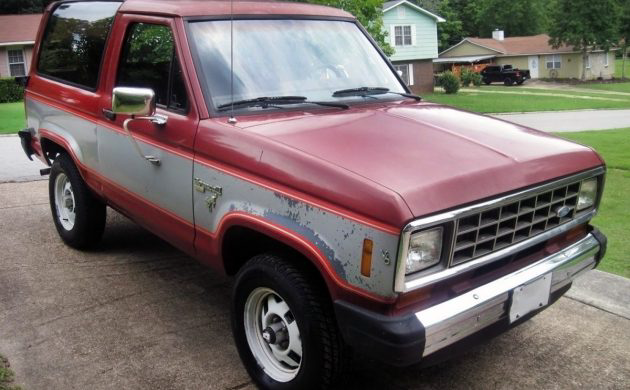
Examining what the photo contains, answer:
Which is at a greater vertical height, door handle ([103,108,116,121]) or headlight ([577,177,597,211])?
door handle ([103,108,116,121])

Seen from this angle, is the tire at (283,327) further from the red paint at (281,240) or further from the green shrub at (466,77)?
the green shrub at (466,77)

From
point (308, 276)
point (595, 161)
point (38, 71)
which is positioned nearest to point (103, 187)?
point (38, 71)

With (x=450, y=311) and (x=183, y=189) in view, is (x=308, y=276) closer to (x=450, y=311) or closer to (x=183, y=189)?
(x=450, y=311)

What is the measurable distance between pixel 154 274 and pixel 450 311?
301cm

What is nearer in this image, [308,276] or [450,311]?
[450,311]

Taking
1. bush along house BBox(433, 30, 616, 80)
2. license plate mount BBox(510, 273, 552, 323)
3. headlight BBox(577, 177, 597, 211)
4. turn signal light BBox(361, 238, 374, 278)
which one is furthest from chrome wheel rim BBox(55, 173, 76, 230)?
bush along house BBox(433, 30, 616, 80)

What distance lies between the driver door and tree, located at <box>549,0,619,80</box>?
53243 millimetres

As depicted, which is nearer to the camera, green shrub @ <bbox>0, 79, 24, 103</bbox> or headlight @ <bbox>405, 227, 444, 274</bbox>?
headlight @ <bbox>405, 227, 444, 274</bbox>

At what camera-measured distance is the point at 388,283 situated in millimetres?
2570

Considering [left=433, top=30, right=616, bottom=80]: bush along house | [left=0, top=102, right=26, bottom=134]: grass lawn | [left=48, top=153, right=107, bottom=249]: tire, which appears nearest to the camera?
[left=48, top=153, right=107, bottom=249]: tire

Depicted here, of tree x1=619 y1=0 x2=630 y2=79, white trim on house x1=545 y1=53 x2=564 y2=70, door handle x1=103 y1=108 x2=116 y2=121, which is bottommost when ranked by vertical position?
door handle x1=103 y1=108 x2=116 y2=121

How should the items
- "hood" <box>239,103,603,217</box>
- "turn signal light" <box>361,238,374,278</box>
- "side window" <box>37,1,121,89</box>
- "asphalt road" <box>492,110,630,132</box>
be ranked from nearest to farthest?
"turn signal light" <box>361,238,374,278</box> < "hood" <box>239,103,603,217</box> < "side window" <box>37,1,121,89</box> < "asphalt road" <box>492,110,630,132</box>

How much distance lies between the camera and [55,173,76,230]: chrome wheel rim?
17.8 ft

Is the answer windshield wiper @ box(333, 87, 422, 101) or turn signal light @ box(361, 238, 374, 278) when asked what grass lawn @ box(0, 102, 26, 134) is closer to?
windshield wiper @ box(333, 87, 422, 101)
